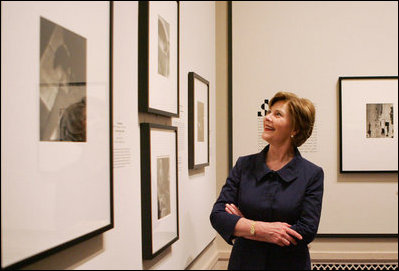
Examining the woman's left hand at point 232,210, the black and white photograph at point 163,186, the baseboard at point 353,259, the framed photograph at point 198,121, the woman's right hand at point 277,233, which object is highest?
the framed photograph at point 198,121

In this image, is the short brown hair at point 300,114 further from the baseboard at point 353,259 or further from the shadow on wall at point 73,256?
the baseboard at point 353,259

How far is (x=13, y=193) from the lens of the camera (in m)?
0.90

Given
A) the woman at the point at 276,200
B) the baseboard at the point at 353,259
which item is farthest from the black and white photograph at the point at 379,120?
the woman at the point at 276,200

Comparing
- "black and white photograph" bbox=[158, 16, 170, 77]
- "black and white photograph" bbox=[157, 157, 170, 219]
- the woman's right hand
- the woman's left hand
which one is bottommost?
the woman's right hand

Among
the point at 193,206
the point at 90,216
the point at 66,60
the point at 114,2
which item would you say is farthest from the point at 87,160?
the point at 193,206

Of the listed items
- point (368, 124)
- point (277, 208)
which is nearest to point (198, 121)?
point (277, 208)

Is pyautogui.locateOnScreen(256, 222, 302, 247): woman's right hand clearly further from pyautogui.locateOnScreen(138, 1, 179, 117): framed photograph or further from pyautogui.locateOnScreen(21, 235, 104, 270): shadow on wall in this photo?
pyautogui.locateOnScreen(21, 235, 104, 270): shadow on wall

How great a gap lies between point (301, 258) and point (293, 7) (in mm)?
2111

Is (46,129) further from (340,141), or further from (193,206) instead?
(340,141)

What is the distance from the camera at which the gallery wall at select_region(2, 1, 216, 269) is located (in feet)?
4.36

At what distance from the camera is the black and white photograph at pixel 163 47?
1.85m

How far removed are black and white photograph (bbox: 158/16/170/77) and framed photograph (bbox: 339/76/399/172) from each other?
71.7 inches

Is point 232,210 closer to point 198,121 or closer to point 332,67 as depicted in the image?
point 198,121

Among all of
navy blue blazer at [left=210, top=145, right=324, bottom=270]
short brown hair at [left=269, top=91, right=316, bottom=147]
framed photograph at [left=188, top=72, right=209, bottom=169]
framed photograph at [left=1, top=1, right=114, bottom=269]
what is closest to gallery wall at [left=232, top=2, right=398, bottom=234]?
framed photograph at [left=188, top=72, right=209, bottom=169]
